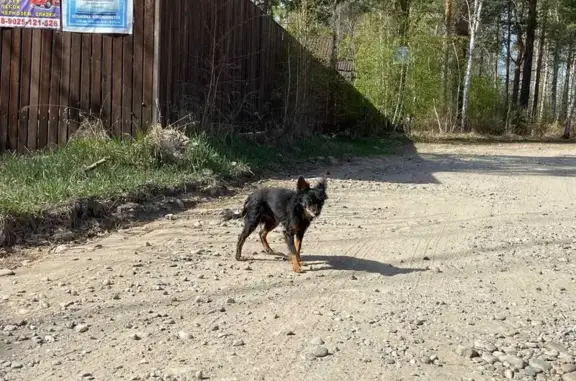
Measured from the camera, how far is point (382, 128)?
24.8m

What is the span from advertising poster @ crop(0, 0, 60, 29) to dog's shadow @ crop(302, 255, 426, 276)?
6.69m

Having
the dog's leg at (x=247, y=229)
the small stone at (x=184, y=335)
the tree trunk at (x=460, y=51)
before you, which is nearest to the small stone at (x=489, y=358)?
the small stone at (x=184, y=335)

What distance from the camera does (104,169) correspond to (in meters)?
9.32

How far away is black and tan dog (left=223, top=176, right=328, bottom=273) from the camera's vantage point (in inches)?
231

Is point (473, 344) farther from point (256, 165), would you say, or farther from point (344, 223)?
point (256, 165)

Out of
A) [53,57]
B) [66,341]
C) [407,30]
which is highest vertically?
[407,30]

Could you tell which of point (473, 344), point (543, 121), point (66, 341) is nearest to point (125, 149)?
point (66, 341)

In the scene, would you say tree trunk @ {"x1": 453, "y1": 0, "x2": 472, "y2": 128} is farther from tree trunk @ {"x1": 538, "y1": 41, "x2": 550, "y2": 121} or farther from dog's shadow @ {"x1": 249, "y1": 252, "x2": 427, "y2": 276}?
dog's shadow @ {"x1": 249, "y1": 252, "x2": 427, "y2": 276}

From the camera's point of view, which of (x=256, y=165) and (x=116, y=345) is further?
(x=256, y=165)

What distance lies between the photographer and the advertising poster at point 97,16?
10.8 meters

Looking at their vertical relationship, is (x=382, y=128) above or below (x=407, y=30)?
below

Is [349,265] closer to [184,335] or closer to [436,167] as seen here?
[184,335]

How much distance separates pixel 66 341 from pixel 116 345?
0.33 m

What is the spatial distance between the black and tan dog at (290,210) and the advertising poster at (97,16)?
572 centimetres
